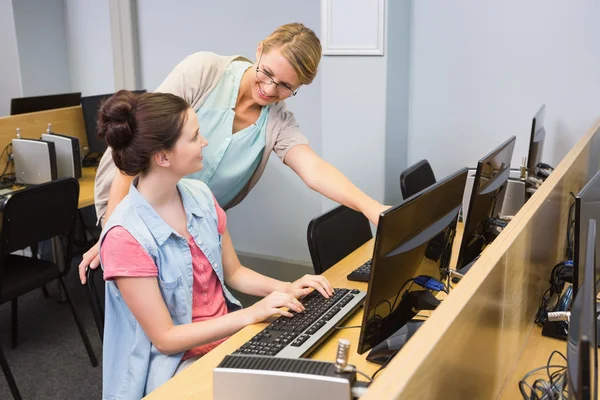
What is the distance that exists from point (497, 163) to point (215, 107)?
0.88 m

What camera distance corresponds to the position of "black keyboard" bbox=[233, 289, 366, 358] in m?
1.53

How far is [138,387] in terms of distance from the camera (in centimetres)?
165

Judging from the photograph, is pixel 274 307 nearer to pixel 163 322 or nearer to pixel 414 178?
pixel 163 322

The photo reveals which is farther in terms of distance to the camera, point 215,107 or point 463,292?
point 215,107

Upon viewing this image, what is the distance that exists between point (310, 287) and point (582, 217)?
27.7 inches

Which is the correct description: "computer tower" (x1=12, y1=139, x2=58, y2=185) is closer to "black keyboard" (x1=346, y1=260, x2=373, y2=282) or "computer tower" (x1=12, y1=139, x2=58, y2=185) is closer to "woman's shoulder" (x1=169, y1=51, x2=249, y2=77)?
"woman's shoulder" (x1=169, y1=51, x2=249, y2=77)

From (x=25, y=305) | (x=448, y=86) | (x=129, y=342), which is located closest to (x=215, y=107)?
(x=129, y=342)

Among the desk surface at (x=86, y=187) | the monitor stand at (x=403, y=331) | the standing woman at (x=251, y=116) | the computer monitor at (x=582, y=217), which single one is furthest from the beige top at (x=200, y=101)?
the desk surface at (x=86, y=187)

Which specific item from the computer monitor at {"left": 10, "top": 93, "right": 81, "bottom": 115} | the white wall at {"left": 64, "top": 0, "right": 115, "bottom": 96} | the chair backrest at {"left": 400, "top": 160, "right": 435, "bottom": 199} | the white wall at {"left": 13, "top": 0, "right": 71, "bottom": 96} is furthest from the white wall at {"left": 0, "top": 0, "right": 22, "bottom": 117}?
the chair backrest at {"left": 400, "top": 160, "right": 435, "bottom": 199}

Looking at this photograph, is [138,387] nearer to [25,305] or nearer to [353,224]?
[353,224]

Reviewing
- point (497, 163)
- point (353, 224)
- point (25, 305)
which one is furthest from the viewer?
point (25, 305)

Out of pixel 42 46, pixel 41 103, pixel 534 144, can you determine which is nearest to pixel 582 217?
pixel 534 144

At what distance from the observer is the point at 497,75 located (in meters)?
3.14

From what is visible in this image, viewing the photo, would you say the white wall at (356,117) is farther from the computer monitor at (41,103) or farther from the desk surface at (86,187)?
the computer monitor at (41,103)
